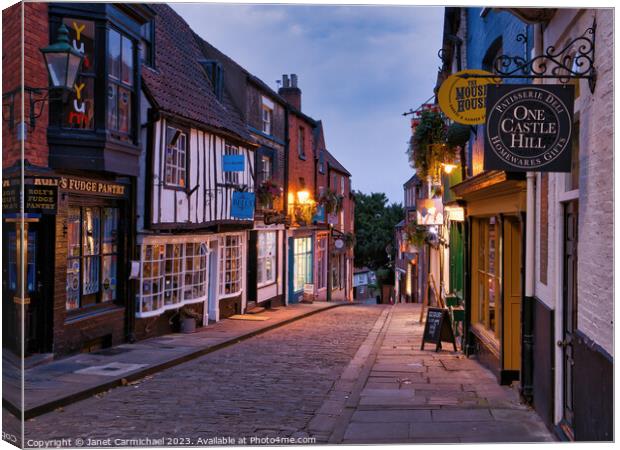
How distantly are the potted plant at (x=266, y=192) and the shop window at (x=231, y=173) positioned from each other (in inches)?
64.9

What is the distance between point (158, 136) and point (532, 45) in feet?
25.4

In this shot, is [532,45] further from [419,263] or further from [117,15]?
[419,263]

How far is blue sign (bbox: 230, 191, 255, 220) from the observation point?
17000 mm

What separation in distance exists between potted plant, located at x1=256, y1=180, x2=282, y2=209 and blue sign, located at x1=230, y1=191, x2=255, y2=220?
1756 mm

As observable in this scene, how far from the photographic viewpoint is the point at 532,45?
303 inches

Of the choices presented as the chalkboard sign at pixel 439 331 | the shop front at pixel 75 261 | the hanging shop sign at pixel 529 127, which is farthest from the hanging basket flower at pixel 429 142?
the hanging shop sign at pixel 529 127

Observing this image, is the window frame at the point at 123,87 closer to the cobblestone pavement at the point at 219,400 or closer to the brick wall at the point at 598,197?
the cobblestone pavement at the point at 219,400

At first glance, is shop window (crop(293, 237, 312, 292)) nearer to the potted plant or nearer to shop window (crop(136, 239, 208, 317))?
the potted plant

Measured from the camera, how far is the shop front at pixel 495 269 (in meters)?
8.95

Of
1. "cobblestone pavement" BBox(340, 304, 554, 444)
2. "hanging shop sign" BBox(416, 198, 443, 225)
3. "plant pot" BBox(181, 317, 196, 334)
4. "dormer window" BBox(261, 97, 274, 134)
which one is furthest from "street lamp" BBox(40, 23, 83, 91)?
"dormer window" BBox(261, 97, 274, 134)

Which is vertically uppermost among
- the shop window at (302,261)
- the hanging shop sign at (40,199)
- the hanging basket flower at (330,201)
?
the hanging basket flower at (330,201)

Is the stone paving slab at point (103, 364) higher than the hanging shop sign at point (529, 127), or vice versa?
the hanging shop sign at point (529, 127)

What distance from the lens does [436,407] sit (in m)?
7.55

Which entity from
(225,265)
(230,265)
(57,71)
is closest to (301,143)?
(230,265)
